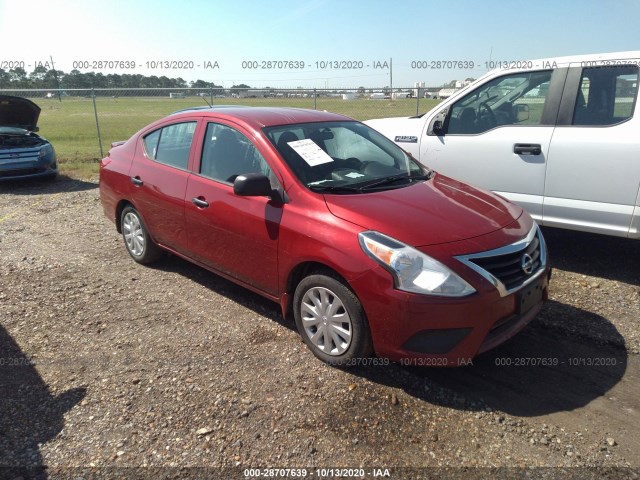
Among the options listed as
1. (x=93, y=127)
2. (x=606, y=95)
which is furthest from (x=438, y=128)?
(x=93, y=127)

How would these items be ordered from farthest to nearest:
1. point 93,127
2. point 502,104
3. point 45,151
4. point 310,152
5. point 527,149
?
point 93,127
point 45,151
point 502,104
point 527,149
point 310,152

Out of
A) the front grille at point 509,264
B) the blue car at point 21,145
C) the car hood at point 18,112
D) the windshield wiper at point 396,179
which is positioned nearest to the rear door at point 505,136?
the windshield wiper at point 396,179

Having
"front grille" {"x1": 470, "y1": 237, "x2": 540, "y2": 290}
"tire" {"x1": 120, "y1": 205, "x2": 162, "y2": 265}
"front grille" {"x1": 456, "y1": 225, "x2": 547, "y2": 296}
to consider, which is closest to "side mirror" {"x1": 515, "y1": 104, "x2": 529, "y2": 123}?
"front grille" {"x1": 456, "y1": 225, "x2": 547, "y2": 296}

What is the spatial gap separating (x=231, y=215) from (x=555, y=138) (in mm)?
3083

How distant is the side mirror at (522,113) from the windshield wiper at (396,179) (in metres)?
1.42

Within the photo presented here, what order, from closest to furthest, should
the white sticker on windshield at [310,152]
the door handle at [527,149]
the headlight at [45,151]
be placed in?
the white sticker on windshield at [310,152] → the door handle at [527,149] → the headlight at [45,151]

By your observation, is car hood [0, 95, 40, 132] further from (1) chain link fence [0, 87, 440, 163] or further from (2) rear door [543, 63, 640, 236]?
(2) rear door [543, 63, 640, 236]

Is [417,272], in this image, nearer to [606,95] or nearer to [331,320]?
[331,320]

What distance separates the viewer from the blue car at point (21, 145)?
30.2 ft

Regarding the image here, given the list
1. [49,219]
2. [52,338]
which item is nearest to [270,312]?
[52,338]

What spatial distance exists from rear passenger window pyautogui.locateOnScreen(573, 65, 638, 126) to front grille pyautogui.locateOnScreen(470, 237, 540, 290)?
81.5 inches

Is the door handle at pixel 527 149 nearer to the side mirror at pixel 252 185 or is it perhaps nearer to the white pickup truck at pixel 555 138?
the white pickup truck at pixel 555 138

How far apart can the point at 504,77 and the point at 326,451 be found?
13.6ft

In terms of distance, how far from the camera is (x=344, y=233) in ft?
9.92
